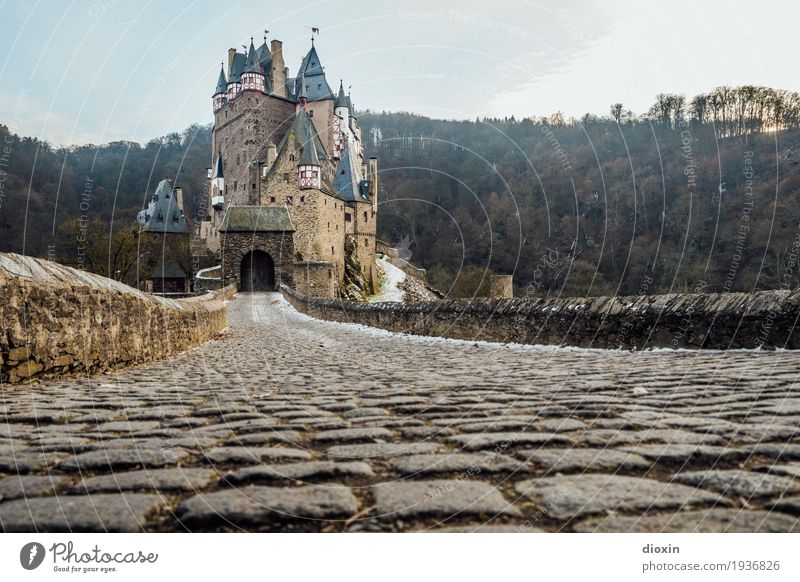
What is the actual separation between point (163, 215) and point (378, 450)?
65.0m

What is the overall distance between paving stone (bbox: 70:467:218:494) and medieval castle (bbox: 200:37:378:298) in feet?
123

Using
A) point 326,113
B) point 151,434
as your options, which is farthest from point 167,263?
point 151,434

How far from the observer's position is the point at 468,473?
2.09 m

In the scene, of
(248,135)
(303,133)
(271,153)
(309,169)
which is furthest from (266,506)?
(248,135)

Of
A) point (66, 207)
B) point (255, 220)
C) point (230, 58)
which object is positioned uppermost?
point (230, 58)

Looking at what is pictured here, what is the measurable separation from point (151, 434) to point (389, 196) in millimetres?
66414

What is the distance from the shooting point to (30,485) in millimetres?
1953

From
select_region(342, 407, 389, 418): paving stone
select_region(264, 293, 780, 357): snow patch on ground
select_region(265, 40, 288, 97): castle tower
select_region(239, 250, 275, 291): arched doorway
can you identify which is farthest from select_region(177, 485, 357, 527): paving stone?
select_region(265, 40, 288, 97): castle tower

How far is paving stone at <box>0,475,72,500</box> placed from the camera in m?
1.87

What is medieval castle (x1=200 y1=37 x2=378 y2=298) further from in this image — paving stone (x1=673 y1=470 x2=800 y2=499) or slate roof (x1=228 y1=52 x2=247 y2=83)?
paving stone (x1=673 y1=470 x2=800 y2=499)

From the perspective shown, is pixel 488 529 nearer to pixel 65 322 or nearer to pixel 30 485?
pixel 30 485

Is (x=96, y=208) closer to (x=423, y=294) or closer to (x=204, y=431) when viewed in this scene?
(x=423, y=294)

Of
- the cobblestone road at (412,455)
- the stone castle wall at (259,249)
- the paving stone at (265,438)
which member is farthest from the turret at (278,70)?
the paving stone at (265,438)

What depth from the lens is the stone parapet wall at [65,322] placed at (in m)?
4.45
